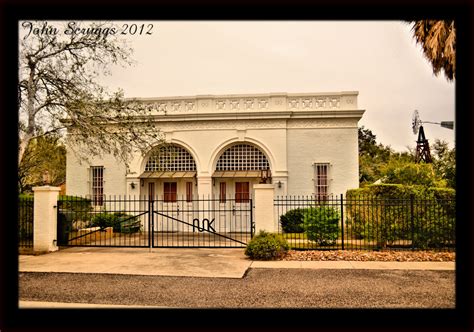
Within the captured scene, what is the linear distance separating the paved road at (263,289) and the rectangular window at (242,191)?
896 cm

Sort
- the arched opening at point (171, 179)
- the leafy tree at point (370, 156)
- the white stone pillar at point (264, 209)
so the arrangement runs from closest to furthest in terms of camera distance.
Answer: the white stone pillar at point (264, 209)
the arched opening at point (171, 179)
the leafy tree at point (370, 156)

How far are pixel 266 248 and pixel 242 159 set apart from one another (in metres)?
8.19

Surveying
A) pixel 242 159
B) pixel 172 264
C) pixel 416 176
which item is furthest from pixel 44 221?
pixel 416 176

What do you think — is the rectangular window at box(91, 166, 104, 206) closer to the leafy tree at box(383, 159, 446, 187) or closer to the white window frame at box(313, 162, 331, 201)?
the white window frame at box(313, 162, 331, 201)

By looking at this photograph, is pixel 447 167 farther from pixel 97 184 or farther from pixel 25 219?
pixel 25 219

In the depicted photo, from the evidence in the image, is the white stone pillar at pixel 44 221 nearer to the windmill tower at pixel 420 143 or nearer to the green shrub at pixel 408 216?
the green shrub at pixel 408 216

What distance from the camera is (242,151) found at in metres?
17.7

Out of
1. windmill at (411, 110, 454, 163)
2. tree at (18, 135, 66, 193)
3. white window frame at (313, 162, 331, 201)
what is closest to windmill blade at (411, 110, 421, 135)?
windmill at (411, 110, 454, 163)

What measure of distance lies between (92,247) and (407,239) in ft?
30.7

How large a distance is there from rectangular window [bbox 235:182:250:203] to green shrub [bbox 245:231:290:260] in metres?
7.31

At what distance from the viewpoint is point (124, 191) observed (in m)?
17.7

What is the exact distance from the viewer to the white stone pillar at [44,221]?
36.4 feet

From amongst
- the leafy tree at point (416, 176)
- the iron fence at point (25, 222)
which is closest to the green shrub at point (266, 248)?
the leafy tree at point (416, 176)
